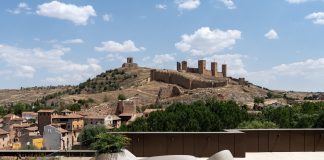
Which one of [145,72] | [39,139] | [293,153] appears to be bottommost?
[39,139]

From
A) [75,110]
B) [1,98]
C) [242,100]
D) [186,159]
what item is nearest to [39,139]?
[75,110]

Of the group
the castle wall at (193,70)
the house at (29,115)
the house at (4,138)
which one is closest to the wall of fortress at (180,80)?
the castle wall at (193,70)

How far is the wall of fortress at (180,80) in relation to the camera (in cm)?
10762

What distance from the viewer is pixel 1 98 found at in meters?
157

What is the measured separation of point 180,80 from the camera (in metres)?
115

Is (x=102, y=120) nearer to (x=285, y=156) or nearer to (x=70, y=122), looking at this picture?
(x=70, y=122)

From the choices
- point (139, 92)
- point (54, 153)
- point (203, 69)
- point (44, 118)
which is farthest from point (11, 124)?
point (54, 153)

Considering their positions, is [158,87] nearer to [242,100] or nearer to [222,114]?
[242,100]

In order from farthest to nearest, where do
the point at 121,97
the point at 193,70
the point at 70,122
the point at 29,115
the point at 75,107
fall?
the point at 193,70, the point at 121,97, the point at 75,107, the point at 29,115, the point at 70,122

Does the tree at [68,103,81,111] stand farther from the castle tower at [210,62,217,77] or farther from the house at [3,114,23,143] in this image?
the castle tower at [210,62,217,77]

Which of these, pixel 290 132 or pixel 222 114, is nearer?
pixel 290 132

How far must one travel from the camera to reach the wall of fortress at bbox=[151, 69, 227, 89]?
108m

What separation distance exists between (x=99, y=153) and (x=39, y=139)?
5955 centimetres

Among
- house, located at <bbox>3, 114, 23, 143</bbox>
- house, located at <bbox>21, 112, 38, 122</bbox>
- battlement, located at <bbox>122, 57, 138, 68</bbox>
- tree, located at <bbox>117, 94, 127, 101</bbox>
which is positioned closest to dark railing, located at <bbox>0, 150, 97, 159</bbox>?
house, located at <bbox>3, 114, 23, 143</bbox>
